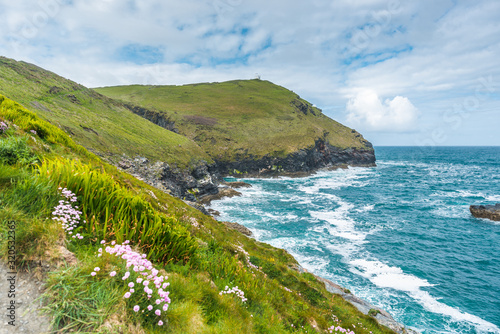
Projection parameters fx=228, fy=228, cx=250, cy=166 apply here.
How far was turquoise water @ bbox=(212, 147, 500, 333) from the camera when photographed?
70.9ft

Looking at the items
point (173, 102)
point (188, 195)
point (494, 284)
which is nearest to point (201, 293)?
point (494, 284)

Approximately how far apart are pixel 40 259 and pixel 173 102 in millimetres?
163706

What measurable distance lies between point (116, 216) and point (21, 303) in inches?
78.5

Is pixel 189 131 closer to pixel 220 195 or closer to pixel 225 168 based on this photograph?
pixel 225 168

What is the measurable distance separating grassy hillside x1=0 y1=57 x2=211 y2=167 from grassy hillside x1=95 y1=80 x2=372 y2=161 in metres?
32.3

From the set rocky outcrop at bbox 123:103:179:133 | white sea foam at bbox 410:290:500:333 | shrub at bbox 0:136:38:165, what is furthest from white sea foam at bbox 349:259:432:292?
rocky outcrop at bbox 123:103:179:133

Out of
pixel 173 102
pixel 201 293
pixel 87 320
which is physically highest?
pixel 173 102

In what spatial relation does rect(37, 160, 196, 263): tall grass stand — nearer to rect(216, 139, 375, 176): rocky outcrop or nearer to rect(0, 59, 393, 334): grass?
rect(0, 59, 393, 334): grass

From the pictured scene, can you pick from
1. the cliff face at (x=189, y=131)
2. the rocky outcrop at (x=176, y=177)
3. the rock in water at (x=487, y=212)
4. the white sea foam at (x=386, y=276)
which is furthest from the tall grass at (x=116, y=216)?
the rock in water at (x=487, y=212)

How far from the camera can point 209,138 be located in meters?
109

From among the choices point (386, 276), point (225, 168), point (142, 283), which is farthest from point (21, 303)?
point (225, 168)

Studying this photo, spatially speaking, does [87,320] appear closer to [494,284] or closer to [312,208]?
[494,284]

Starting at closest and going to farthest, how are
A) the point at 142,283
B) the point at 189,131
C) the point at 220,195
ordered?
the point at 142,283
the point at 220,195
the point at 189,131

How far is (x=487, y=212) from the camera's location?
4416 cm
